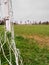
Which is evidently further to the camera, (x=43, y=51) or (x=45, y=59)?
(x=43, y=51)

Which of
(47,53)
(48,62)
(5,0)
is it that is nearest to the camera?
(5,0)

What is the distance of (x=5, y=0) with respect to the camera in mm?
3393

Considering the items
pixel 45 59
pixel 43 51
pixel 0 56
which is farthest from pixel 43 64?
pixel 43 51

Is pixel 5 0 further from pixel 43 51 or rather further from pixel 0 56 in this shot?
pixel 43 51

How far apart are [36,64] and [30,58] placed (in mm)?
417

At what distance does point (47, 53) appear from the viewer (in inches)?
246

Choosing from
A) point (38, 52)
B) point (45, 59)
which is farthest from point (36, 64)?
point (38, 52)

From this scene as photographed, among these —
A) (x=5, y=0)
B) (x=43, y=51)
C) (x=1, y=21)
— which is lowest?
(x=43, y=51)

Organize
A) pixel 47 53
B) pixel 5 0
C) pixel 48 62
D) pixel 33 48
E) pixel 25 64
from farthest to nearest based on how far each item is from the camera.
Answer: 1. pixel 33 48
2. pixel 47 53
3. pixel 48 62
4. pixel 25 64
5. pixel 5 0

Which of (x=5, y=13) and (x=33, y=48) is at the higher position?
(x=5, y=13)

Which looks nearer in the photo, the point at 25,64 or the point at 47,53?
the point at 25,64

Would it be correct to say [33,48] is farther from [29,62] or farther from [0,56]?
[0,56]

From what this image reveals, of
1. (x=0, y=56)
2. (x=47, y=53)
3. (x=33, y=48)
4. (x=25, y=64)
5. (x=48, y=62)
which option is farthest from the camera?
(x=33, y=48)

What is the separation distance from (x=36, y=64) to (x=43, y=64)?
0.13m
